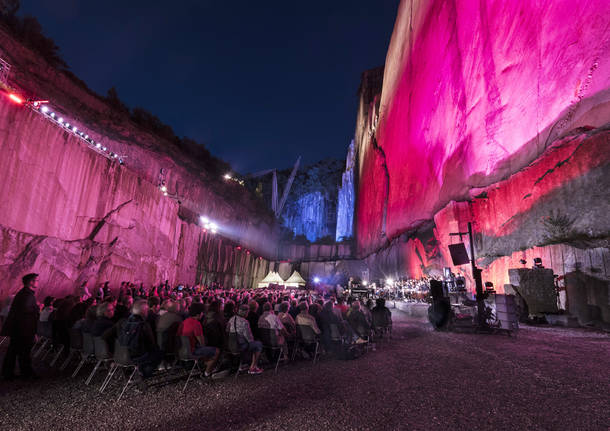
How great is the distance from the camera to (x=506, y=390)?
4117mm

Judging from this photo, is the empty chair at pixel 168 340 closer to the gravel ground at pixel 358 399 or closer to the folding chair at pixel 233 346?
the gravel ground at pixel 358 399

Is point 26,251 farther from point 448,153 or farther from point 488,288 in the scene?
point 448,153

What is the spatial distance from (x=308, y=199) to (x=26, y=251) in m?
49.1

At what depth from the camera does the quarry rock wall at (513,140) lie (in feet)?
28.8

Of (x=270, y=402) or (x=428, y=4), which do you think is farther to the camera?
(x=428, y=4)

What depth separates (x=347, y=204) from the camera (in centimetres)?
4903

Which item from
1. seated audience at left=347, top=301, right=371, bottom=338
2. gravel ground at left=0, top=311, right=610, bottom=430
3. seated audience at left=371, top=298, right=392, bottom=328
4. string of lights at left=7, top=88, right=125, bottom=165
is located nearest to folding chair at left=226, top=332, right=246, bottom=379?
gravel ground at left=0, top=311, right=610, bottom=430

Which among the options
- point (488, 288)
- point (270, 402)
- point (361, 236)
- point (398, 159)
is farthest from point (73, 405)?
point (361, 236)

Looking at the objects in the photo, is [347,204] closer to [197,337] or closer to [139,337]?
[197,337]

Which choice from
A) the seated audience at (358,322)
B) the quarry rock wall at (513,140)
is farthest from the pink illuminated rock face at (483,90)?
the seated audience at (358,322)

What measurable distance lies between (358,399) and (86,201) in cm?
1396

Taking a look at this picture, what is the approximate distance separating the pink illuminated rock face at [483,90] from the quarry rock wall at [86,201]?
16910mm

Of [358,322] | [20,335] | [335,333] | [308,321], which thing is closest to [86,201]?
[20,335]

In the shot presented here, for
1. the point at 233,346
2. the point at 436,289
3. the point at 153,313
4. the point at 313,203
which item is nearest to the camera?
the point at 233,346
